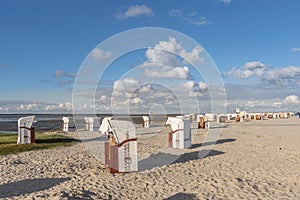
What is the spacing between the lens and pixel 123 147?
941 cm

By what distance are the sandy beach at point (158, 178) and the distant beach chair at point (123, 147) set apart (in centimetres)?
30

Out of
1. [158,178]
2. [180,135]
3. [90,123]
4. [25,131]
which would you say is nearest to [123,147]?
[158,178]

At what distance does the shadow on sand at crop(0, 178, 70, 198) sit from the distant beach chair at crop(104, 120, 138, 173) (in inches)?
59.1

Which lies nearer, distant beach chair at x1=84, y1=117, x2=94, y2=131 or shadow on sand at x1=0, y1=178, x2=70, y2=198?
shadow on sand at x1=0, y1=178, x2=70, y2=198

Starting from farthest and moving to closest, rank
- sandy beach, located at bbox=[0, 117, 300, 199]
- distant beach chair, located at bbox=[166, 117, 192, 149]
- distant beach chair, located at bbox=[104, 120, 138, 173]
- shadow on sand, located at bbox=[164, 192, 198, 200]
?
distant beach chair, located at bbox=[166, 117, 192, 149] < distant beach chair, located at bbox=[104, 120, 138, 173] < sandy beach, located at bbox=[0, 117, 300, 199] < shadow on sand, located at bbox=[164, 192, 198, 200]

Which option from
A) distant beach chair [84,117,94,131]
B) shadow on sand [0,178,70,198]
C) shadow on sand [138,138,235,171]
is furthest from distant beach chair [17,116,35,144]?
distant beach chair [84,117,94,131]

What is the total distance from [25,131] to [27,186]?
8.98 m

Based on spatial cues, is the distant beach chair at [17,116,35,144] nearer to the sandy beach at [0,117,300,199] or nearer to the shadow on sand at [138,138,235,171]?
the sandy beach at [0,117,300,199]

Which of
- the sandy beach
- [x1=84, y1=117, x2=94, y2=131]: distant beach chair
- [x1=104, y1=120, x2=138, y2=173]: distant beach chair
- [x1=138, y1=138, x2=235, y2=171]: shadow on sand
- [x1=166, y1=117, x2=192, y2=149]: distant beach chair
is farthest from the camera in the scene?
[x1=84, y1=117, x2=94, y2=131]: distant beach chair

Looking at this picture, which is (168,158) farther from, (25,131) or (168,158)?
(25,131)

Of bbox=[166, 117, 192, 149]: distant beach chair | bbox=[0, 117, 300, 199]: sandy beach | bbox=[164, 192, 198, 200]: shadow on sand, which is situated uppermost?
bbox=[166, 117, 192, 149]: distant beach chair

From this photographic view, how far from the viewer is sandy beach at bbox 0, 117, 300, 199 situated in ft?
24.2

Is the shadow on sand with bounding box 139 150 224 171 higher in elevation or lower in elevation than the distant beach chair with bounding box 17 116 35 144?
lower

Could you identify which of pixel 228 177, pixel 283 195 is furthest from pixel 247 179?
pixel 283 195
